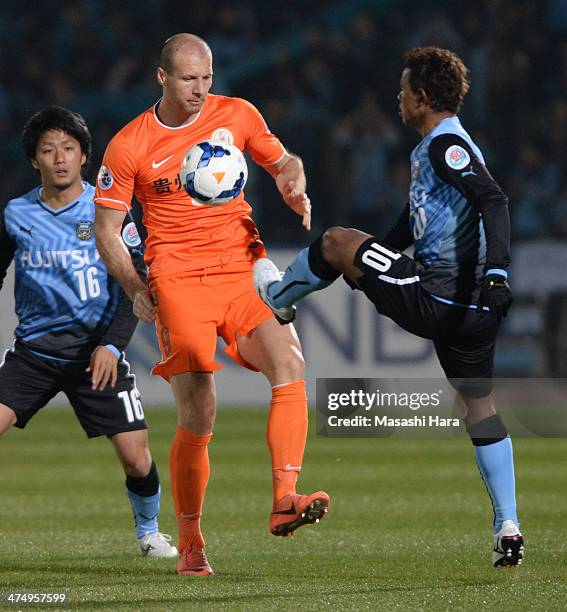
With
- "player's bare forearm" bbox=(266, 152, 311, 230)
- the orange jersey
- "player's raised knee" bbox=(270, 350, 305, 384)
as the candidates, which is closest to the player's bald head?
the orange jersey

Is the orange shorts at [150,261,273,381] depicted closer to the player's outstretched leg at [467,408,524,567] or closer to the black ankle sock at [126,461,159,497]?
the black ankle sock at [126,461,159,497]

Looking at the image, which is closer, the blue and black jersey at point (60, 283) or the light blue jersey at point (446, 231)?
the light blue jersey at point (446, 231)

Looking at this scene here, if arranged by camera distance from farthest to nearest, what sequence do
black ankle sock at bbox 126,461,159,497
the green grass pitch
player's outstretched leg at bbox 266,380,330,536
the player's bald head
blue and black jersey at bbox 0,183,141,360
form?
black ankle sock at bbox 126,461,159,497 → blue and black jersey at bbox 0,183,141,360 → the player's bald head → the green grass pitch → player's outstretched leg at bbox 266,380,330,536

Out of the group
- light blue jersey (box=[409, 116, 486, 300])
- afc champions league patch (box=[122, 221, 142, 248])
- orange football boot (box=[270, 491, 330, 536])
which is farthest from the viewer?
afc champions league patch (box=[122, 221, 142, 248])

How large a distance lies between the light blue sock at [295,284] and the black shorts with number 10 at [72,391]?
109 centimetres

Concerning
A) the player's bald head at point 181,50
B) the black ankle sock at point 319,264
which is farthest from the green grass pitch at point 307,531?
the player's bald head at point 181,50

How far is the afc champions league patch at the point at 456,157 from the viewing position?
16.7 feet

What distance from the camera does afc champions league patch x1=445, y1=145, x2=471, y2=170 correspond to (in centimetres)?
510

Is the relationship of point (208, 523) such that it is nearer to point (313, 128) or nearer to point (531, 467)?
point (531, 467)

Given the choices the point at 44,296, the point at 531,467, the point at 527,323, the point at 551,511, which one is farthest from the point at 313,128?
the point at 44,296

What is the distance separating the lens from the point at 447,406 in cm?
559

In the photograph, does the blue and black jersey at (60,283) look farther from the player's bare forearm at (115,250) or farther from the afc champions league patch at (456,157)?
the afc champions league patch at (456,157)

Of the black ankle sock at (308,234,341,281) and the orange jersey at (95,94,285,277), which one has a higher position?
the orange jersey at (95,94,285,277)

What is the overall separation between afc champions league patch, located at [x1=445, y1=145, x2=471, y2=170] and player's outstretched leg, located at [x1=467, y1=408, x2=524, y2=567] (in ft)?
3.57
